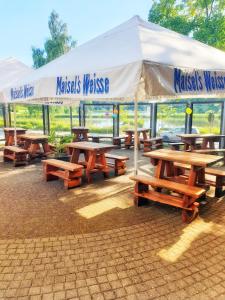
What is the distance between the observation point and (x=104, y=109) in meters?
12.4

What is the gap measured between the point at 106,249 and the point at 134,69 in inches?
84.6

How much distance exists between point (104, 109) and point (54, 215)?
926 centimetres

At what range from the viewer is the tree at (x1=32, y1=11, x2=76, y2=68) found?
25.2 m

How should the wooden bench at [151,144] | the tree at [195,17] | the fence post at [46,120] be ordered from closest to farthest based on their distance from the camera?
1. the wooden bench at [151,144]
2. the fence post at [46,120]
3. the tree at [195,17]

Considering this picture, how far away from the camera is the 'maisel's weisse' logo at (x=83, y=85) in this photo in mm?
3301

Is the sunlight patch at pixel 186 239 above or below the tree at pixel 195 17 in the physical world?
below

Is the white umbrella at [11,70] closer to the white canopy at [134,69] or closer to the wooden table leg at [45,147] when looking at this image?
the wooden table leg at [45,147]

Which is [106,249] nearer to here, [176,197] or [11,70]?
[176,197]

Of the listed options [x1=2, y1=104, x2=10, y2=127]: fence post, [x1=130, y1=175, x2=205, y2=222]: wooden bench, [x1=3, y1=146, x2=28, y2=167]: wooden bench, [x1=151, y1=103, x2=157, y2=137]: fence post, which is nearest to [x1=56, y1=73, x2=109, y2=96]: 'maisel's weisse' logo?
[x1=130, y1=175, x2=205, y2=222]: wooden bench

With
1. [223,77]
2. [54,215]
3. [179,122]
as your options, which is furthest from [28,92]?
[179,122]

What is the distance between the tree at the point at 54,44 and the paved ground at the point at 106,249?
23733mm

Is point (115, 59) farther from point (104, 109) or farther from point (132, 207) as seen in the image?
point (104, 109)

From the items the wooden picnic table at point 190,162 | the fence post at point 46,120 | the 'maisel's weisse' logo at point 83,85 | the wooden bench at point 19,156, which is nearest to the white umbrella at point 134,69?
the 'maisel's weisse' logo at point 83,85

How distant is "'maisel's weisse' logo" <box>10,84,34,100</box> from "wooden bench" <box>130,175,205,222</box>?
2544 mm
